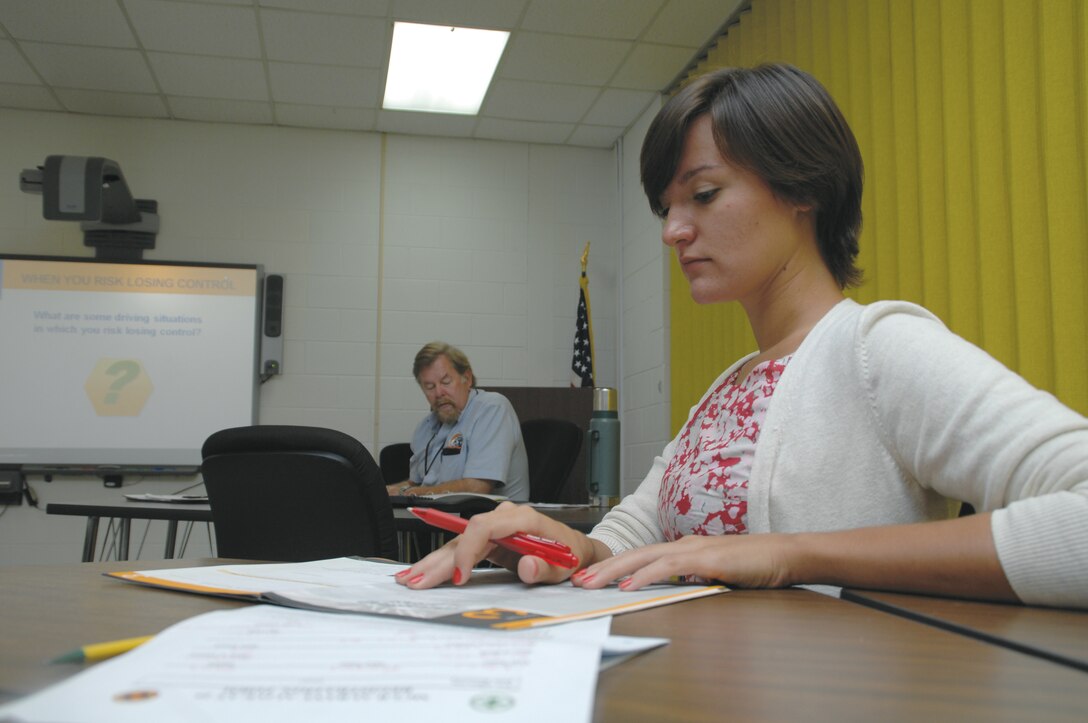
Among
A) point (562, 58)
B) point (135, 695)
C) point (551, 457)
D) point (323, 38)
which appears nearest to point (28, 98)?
point (323, 38)

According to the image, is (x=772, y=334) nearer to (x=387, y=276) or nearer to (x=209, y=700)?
(x=209, y=700)

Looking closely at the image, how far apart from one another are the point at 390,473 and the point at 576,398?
1054 millimetres

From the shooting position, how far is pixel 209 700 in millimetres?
295

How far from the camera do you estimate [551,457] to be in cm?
380

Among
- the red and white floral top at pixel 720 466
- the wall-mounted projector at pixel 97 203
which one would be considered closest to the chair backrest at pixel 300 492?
the red and white floral top at pixel 720 466

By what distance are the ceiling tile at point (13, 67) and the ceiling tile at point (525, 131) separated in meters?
2.38

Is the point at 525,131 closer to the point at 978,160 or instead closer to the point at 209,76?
the point at 209,76

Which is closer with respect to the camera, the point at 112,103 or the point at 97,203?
the point at 97,203

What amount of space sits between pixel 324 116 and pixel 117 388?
193 cm

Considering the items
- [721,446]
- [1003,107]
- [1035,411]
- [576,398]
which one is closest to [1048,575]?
[1035,411]

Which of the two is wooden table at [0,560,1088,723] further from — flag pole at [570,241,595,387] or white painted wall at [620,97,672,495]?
flag pole at [570,241,595,387]

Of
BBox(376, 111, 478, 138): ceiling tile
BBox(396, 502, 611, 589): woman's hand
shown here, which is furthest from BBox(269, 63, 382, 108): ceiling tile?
BBox(396, 502, 611, 589): woman's hand

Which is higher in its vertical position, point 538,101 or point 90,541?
point 538,101

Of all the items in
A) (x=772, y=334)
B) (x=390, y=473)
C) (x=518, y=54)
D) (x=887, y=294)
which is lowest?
(x=390, y=473)
